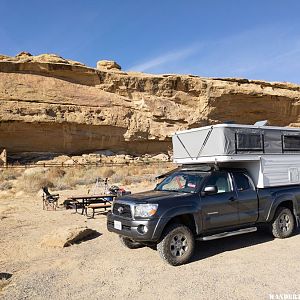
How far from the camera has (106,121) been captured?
114 feet

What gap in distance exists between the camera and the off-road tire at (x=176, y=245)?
608cm

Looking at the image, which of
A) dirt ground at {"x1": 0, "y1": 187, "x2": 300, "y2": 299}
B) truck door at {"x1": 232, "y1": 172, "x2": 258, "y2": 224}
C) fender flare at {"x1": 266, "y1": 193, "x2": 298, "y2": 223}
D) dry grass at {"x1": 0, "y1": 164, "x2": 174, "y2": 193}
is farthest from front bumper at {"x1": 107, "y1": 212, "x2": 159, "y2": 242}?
dry grass at {"x1": 0, "y1": 164, "x2": 174, "y2": 193}

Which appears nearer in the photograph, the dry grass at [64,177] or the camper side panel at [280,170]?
the camper side panel at [280,170]

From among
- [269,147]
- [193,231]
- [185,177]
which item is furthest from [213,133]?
[193,231]

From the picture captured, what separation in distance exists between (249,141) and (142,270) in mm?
3643

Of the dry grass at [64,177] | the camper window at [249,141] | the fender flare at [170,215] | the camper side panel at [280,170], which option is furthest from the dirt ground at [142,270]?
the dry grass at [64,177]

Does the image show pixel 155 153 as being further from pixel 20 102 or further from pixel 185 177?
pixel 185 177

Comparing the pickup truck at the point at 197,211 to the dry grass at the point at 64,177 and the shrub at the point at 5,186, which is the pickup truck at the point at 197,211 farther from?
the shrub at the point at 5,186

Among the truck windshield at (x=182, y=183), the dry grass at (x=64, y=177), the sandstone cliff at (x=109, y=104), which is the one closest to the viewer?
the truck windshield at (x=182, y=183)

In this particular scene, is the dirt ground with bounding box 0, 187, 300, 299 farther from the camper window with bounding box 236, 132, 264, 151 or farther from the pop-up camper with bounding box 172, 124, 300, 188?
the camper window with bounding box 236, 132, 264, 151

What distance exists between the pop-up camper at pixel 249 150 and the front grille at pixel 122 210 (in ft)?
6.76

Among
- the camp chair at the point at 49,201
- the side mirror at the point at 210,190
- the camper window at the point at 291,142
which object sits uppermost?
the camper window at the point at 291,142

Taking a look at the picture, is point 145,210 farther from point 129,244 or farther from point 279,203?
point 279,203

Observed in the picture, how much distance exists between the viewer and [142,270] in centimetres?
586
